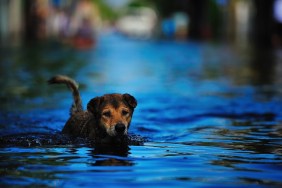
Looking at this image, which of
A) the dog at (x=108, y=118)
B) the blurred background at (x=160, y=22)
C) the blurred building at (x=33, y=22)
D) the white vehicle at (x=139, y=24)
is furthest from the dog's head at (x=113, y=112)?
the white vehicle at (x=139, y=24)

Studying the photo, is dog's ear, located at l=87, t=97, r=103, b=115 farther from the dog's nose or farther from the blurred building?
the blurred building

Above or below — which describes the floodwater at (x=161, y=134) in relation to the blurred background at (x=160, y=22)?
below

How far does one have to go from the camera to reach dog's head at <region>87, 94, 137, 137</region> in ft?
24.3

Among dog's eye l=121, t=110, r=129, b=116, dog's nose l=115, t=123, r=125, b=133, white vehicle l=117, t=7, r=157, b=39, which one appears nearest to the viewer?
dog's nose l=115, t=123, r=125, b=133

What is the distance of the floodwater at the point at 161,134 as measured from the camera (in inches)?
239

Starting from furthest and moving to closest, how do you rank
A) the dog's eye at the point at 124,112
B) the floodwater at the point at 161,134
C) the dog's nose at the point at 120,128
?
1. the dog's eye at the point at 124,112
2. the dog's nose at the point at 120,128
3. the floodwater at the point at 161,134

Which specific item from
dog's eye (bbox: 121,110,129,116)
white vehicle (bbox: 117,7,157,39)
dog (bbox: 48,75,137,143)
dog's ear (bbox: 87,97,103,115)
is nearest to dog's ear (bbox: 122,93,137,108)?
dog (bbox: 48,75,137,143)

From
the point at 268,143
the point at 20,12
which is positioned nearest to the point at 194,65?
the point at 268,143

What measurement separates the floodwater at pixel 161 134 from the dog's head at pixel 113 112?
0.23 metres

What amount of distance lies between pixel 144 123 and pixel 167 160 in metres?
3.86

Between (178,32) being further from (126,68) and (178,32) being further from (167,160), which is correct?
(167,160)

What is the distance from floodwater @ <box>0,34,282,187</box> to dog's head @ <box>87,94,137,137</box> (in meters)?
0.23

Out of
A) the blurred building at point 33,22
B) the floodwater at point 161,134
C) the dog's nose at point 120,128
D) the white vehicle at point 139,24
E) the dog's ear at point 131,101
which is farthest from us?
the white vehicle at point 139,24

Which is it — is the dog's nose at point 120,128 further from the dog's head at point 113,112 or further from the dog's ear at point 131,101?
the dog's ear at point 131,101
